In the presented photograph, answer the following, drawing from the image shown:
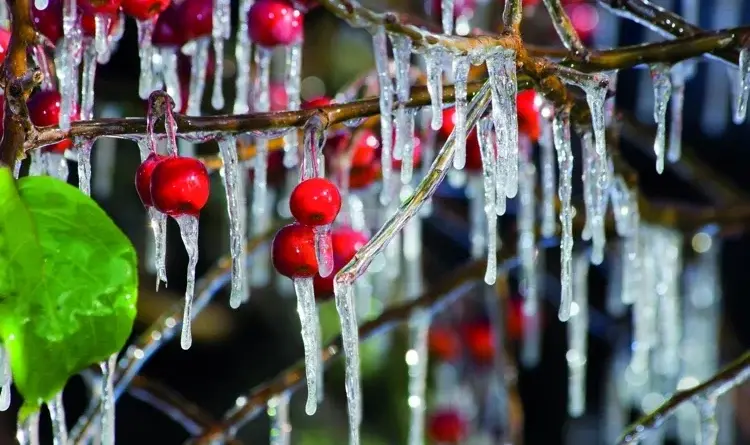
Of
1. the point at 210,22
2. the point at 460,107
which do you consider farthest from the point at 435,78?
the point at 210,22

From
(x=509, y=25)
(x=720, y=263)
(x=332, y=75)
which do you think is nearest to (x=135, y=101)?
(x=332, y=75)

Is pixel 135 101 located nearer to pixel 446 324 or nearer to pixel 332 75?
pixel 332 75

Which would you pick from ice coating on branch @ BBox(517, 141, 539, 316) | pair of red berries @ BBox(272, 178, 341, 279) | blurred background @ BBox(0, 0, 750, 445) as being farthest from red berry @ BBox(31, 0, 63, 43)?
blurred background @ BBox(0, 0, 750, 445)

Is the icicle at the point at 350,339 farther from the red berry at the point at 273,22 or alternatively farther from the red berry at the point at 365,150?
the red berry at the point at 365,150

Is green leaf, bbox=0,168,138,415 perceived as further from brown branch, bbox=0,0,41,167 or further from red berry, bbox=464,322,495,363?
red berry, bbox=464,322,495,363

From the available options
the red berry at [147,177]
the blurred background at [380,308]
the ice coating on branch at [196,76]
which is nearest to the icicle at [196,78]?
the ice coating on branch at [196,76]

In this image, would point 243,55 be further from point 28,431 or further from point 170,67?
point 28,431
